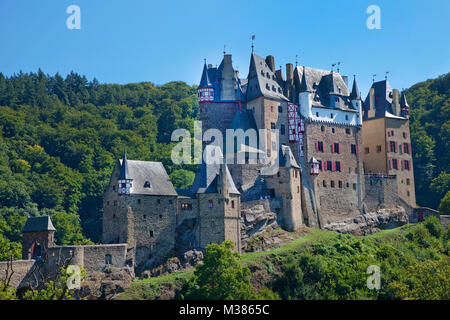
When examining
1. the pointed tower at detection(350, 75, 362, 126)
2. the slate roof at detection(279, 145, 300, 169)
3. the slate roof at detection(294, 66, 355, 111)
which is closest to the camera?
the slate roof at detection(279, 145, 300, 169)

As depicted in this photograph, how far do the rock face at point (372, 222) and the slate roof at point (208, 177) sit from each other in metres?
14.6

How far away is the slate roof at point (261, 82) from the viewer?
2832 inches

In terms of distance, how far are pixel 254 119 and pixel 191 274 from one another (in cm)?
2081

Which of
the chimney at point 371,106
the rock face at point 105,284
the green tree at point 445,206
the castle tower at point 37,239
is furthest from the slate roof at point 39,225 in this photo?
the green tree at point 445,206

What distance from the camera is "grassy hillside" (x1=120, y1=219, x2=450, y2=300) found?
55812 millimetres

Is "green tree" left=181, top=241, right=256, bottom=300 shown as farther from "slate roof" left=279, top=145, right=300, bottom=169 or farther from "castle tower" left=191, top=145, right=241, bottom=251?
"slate roof" left=279, top=145, right=300, bottom=169

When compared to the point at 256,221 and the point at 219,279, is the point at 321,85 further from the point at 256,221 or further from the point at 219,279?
the point at 219,279

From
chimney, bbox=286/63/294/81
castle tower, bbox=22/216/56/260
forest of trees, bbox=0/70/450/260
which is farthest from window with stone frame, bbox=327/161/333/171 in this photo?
castle tower, bbox=22/216/56/260

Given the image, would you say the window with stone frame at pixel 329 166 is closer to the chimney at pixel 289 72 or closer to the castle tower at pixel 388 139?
the castle tower at pixel 388 139

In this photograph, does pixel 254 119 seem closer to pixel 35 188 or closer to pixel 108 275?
pixel 108 275

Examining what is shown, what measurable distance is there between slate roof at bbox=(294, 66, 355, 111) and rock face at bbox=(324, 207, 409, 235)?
12724 mm

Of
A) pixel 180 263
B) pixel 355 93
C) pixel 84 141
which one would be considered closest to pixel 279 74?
pixel 355 93

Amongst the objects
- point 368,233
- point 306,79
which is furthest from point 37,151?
point 368,233
